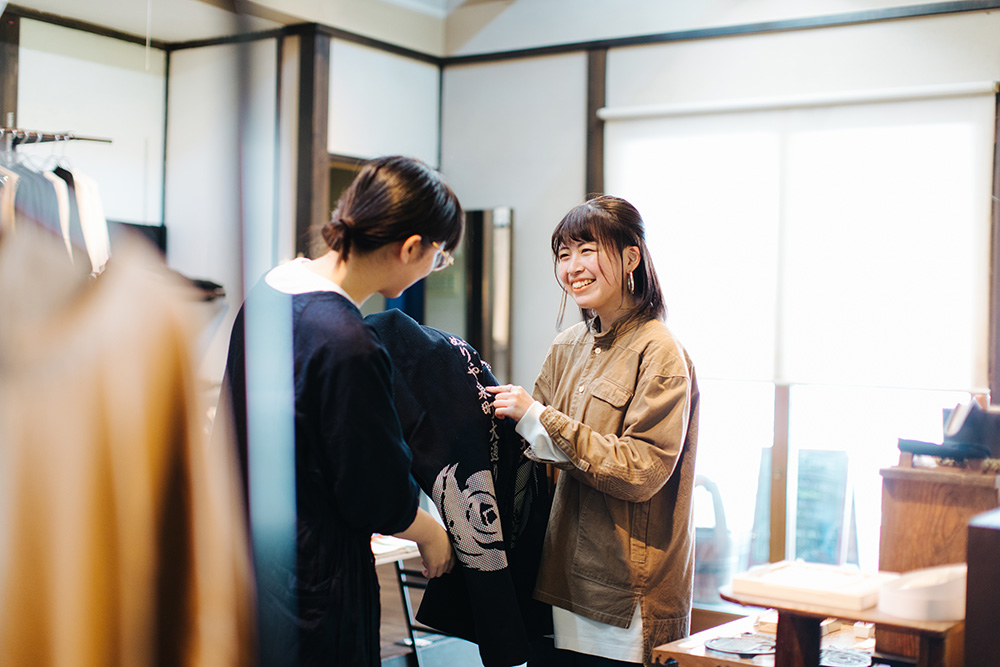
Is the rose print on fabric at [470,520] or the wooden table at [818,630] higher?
the rose print on fabric at [470,520]

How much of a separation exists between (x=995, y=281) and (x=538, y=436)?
116 inches

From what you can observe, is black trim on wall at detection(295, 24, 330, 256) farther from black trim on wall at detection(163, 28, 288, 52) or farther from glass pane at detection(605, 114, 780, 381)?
black trim on wall at detection(163, 28, 288, 52)

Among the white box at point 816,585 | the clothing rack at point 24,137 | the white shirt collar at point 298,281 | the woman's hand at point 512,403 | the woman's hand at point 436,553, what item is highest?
the clothing rack at point 24,137

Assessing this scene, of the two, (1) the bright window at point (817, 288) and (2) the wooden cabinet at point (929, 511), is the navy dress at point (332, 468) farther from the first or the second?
(1) the bright window at point (817, 288)

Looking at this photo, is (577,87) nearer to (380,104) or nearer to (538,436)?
(380,104)

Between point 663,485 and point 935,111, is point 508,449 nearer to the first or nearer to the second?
point 663,485

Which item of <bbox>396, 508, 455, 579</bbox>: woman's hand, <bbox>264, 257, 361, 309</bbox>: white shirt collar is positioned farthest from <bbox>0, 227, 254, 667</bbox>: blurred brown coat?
<bbox>396, 508, 455, 579</bbox>: woman's hand

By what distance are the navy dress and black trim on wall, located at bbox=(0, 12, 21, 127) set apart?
256 cm

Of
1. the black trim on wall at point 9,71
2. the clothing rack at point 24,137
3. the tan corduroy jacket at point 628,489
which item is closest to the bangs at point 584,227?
the tan corduroy jacket at point 628,489

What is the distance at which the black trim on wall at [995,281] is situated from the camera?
383cm

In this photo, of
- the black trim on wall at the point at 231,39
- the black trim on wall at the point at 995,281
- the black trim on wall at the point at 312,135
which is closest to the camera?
the black trim on wall at the point at 231,39

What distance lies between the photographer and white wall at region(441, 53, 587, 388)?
4762 millimetres

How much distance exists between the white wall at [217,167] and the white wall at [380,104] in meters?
4.16

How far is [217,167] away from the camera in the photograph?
1.43 ft
